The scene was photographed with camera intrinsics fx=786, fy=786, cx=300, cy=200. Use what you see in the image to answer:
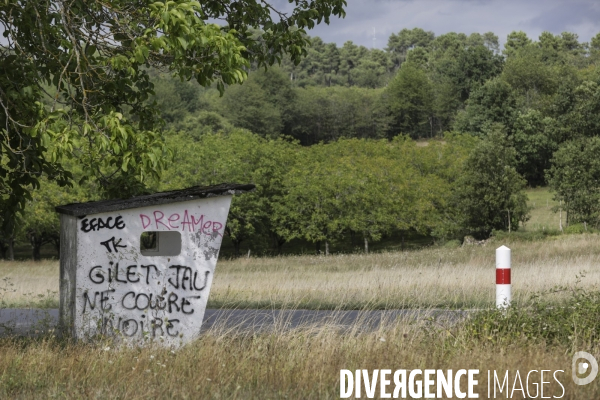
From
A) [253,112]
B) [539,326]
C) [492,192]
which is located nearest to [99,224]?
[539,326]

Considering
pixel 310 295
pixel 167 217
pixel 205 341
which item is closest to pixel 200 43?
pixel 167 217

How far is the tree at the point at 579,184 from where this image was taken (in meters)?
55.4

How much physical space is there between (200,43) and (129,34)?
1089 millimetres

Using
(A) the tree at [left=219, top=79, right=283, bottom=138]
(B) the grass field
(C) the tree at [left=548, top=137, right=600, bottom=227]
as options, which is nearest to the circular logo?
(C) the tree at [left=548, top=137, right=600, bottom=227]

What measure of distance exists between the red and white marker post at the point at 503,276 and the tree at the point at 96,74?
317 cm

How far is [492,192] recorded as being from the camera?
53344 millimetres

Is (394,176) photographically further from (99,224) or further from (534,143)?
(99,224)

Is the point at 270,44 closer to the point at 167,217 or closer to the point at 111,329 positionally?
the point at 167,217

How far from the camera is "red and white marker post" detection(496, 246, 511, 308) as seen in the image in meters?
7.71

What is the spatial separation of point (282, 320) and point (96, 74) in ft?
11.8

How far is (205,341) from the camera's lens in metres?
7.81

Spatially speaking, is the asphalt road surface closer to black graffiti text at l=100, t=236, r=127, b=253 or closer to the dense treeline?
black graffiti text at l=100, t=236, r=127, b=253

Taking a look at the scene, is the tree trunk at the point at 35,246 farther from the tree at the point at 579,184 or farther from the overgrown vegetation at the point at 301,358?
the overgrown vegetation at the point at 301,358

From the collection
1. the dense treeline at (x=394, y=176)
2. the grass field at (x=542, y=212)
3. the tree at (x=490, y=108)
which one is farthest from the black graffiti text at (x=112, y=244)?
the tree at (x=490, y=108)
